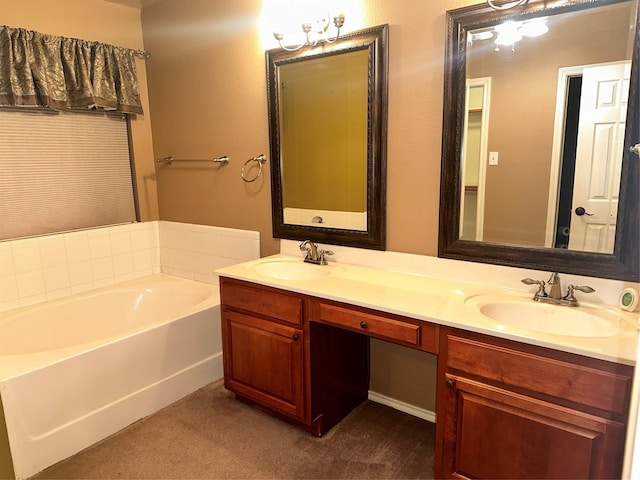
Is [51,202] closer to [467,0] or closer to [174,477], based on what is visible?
[174,477]

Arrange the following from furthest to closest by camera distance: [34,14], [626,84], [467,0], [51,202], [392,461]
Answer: [51,202], [34,14], [392,461], [467,0], [626,84]

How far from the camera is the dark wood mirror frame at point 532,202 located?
158 centimetres

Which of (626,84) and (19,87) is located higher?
(19,87)

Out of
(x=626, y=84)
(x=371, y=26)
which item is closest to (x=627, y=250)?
(x=626, y=84)

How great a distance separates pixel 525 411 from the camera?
1.46 meters

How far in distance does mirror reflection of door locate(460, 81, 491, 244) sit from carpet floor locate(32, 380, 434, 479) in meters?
1.07

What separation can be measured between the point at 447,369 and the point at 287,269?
1.15 m

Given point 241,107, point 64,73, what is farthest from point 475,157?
point 64,73

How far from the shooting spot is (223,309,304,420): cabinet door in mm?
2127

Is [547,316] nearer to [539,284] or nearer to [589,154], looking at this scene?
[539,284]

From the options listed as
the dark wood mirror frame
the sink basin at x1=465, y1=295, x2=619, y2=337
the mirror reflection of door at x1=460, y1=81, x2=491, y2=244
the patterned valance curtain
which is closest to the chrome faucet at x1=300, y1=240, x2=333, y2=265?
the dark wood mirror frame

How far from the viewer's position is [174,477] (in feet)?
6.41

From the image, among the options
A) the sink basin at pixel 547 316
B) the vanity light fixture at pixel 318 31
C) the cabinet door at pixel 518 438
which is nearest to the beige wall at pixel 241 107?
the vanity light fixture at pixel 318 31

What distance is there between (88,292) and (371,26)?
2541mm
